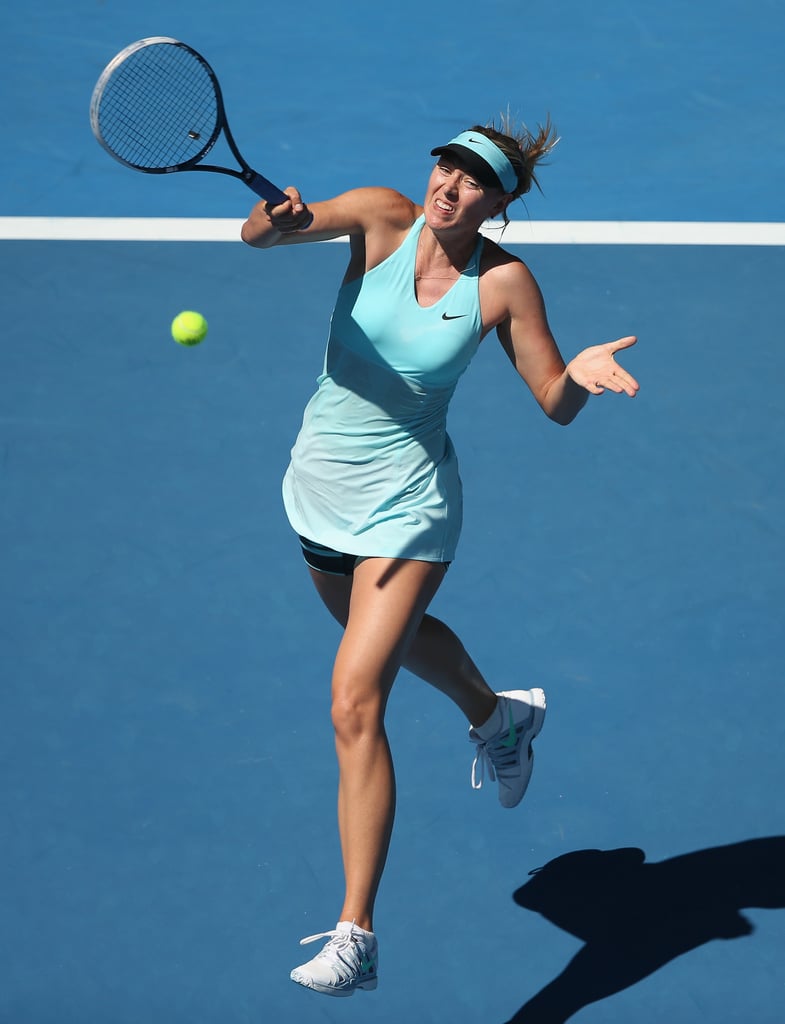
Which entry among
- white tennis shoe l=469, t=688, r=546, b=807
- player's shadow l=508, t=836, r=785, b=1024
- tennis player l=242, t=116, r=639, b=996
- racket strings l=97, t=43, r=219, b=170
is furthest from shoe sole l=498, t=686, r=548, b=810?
racket strings l=97, t=43, r=219, b=170

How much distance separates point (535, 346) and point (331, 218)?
0.63m

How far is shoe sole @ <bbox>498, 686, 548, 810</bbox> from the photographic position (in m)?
4.34

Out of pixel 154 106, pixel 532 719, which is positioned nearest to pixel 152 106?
pixel 154 106

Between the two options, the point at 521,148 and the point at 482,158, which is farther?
the point at 521,148

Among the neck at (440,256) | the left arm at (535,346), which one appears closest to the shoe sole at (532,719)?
the left arm at (535,346)

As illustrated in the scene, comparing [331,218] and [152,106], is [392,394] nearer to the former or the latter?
[331,218]

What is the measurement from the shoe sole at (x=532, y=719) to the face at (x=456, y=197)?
4.86 ft

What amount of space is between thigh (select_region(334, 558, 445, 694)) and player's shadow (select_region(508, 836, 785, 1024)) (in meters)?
1.00

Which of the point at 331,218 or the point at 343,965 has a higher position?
the point at 331,218

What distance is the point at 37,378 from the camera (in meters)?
5.99

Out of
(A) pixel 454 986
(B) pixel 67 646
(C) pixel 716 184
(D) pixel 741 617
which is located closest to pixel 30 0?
(C) pixel 716 184

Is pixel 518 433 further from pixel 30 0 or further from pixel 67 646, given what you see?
pixel 30 0

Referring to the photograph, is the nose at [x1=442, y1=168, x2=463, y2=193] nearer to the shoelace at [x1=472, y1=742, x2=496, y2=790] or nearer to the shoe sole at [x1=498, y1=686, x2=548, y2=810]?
the shoe sole at [x1=498, y1=686, x2=548, y2=810]

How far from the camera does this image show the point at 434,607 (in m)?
5.09
